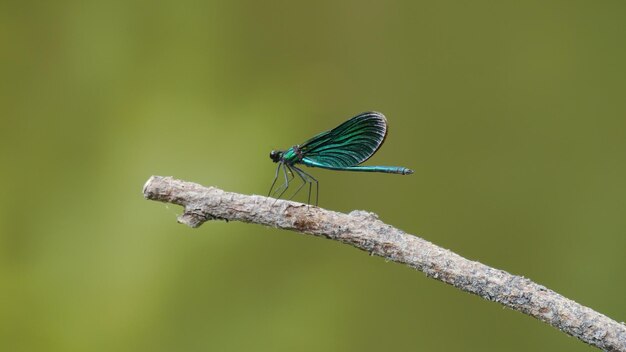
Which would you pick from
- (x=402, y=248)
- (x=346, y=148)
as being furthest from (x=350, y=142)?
(x=402, y=248)

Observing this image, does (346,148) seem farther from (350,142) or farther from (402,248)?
(402,248)

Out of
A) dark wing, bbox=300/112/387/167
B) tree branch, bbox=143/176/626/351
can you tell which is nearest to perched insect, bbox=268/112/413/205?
dark wing, bbox=300/112/387/167

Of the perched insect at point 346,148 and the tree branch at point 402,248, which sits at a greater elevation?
the perched insect at point 346,148

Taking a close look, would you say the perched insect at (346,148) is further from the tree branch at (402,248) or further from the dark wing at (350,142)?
the tree branch at (402,248)

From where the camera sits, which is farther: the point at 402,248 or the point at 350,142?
the point at 350,142

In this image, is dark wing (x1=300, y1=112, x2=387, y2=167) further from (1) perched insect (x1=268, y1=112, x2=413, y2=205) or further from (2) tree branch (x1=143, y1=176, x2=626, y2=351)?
(2) tree branch (x1=143, y1=176, x2=626, y2=351)

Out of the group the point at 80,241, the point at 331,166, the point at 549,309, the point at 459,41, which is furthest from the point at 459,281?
the point at 80,241

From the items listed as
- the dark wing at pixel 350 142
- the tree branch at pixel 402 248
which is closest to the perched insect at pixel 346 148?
the dark wing at pixel 350 142
